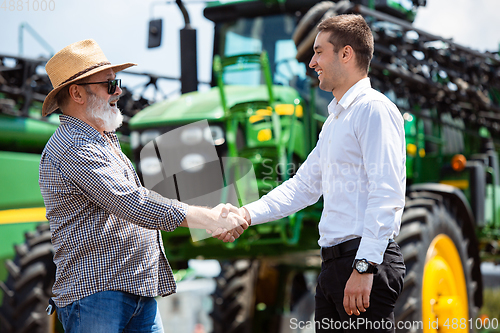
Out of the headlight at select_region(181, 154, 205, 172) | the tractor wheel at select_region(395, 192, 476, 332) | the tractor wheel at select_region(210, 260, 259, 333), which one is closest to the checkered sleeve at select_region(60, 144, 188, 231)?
the tractor wheel at select_region(395, 192, 476, 332)

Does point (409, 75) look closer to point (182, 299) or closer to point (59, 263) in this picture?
→ point (59, 263)

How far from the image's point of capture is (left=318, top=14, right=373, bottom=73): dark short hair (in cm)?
218

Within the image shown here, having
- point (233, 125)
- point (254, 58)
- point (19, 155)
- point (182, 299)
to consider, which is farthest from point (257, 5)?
point (182, 299)

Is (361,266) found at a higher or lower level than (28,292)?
higher

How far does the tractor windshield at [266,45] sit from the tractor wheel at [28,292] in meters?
2.41

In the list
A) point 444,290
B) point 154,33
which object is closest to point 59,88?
point 154,33

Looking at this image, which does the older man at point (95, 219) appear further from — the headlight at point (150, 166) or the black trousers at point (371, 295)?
the headlight at point (150, 166)

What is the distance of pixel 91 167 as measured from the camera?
2.08 meters

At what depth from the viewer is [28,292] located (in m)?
4.61

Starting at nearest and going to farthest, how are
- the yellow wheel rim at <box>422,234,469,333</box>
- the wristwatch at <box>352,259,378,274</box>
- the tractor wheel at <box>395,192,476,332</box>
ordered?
the wristwatch at <box>352,259,378,274</box>
the tractor wheel at <box>395,192,476,332</box>
the yellow wheel rim at <box>422,234,469,333</box>

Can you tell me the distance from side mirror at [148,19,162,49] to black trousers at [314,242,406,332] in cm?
283

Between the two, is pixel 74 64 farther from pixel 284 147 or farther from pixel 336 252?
pixel 284 147

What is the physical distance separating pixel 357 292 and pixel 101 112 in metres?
1.26

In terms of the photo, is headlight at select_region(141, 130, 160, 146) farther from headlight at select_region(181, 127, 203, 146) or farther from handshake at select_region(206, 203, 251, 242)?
handshake at select_region(206, 203, 251, 242)
